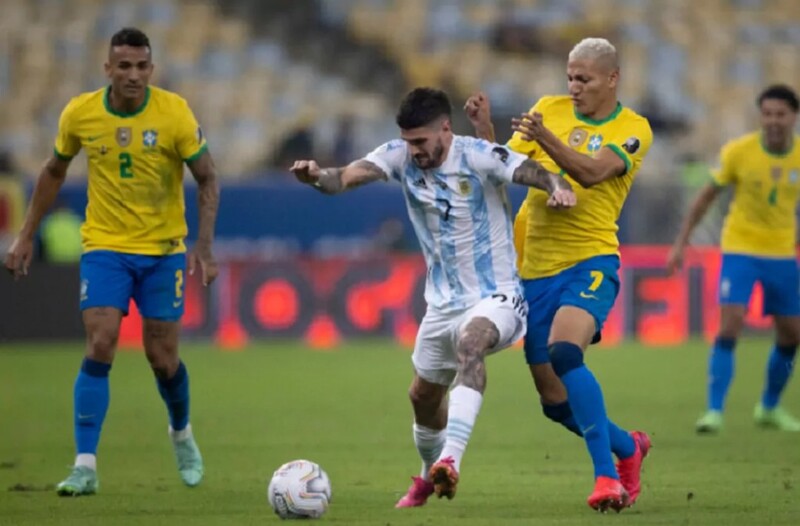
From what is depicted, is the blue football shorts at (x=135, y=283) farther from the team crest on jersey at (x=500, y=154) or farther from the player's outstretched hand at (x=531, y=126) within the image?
the player's outstretched hand at (x=531, y=126)

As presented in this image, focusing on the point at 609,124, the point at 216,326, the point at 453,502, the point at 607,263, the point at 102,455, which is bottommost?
the point at 216,326

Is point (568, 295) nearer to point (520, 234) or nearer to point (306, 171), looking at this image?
point (520, 234)

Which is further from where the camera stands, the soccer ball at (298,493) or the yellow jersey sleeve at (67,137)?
Result: the yellow jersey sleeve at (67,137)

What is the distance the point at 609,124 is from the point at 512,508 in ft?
6.22

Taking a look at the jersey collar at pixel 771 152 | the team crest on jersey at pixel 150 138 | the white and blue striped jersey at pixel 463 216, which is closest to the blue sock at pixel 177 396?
the team crest on jersey at pixel 150 138

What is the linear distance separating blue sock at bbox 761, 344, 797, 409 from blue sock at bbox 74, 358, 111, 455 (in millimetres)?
5520

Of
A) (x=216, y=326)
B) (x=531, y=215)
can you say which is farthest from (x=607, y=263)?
(x=216, y=326)

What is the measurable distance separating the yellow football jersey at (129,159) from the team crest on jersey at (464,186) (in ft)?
6.41

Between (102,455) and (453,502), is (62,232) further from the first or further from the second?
(453,502)

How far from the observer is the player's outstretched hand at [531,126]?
7586 mm

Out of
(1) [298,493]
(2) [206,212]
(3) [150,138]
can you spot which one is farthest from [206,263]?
(1) [298,493]

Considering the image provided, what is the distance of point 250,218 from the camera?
22516mm

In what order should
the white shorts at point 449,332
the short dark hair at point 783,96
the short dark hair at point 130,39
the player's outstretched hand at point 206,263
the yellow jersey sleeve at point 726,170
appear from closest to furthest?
the white shorts at point 449,332 < the short dark hair at point 130,39 < the player's outstretched hand at point 206,263 < the short dark hair at point 783,96 < the yellow jersey sleeve at point 726,170

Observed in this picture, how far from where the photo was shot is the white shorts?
770cm
